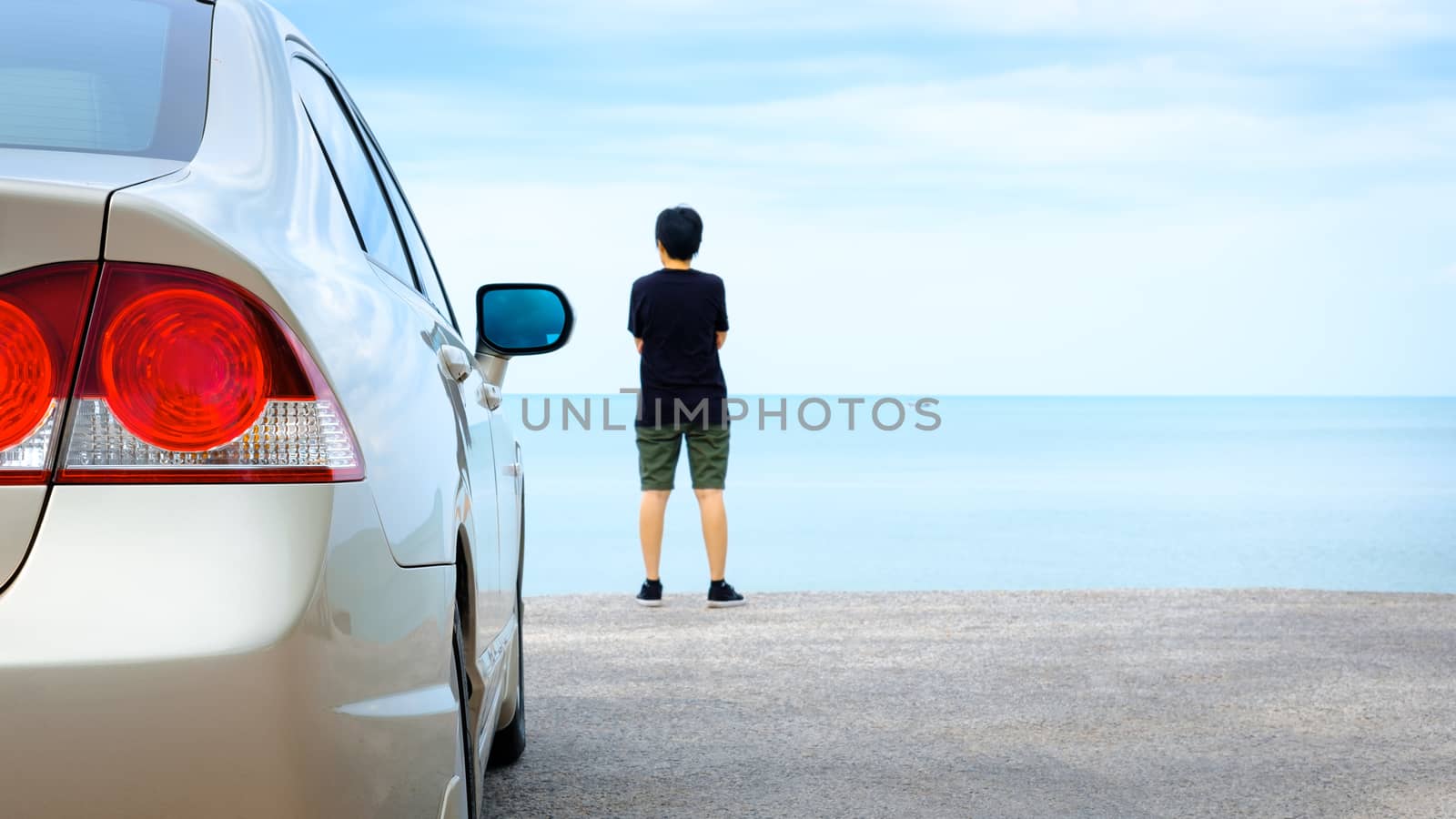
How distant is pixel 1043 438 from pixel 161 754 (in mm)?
60381

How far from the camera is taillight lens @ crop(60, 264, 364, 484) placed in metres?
1.40

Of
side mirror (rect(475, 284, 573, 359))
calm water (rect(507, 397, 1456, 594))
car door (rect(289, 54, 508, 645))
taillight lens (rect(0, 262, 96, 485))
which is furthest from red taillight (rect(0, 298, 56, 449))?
calm water (rect(507, 397, 1456, 594))

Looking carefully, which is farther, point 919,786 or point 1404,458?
point 1404,458

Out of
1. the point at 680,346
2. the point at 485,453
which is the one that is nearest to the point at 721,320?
the point at 680,346

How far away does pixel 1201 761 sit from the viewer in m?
4.20

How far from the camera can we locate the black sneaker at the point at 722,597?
784cm

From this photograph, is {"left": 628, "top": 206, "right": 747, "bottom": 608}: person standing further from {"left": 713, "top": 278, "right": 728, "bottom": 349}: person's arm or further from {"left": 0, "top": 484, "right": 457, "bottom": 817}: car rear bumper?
{"left": 0, "top": 484, "right": 457, "bottom": 817}: car rear bumper

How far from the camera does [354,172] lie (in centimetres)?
246

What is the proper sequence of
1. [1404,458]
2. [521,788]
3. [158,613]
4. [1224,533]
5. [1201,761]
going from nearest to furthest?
[158,613] < [521,788] < [1201,761] < [1224,533] < [1404,458]

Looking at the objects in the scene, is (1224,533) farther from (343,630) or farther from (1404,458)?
(1404,458)

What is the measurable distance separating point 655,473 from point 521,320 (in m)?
4.63

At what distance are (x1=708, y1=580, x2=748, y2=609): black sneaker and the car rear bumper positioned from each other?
6435 millimetres

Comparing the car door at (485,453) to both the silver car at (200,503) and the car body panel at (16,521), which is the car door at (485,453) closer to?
the silver car at (200,503)

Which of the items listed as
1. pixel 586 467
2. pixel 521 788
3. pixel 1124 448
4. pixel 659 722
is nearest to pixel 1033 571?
pixel 659 722
